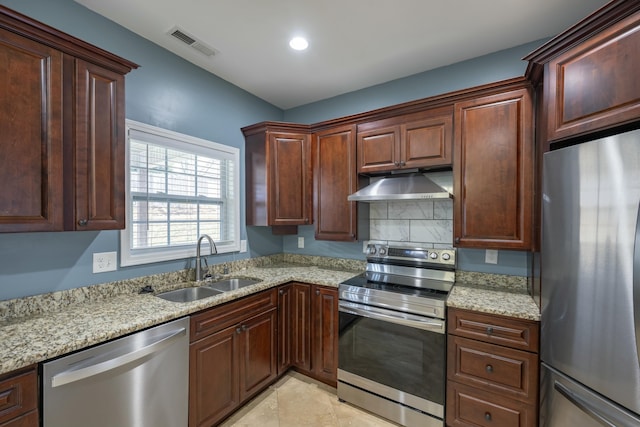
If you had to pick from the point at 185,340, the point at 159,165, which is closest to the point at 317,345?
the point at 185,340

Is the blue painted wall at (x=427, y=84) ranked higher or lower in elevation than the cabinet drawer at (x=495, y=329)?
higher

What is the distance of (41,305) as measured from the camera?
63.2 inches

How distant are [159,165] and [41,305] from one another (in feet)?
3.82

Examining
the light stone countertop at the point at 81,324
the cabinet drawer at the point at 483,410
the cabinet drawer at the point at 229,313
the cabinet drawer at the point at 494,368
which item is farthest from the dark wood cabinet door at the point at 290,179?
the cabinet drawer at the point at 483,410

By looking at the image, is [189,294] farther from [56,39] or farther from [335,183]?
[56,39]

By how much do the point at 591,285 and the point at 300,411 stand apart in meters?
2.06

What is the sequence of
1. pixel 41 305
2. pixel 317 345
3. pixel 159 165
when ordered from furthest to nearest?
pixel 317 345
pixel 159 165
pixel 41 305

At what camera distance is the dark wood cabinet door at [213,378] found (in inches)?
69.2

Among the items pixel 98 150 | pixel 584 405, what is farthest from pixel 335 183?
pixel 584 405

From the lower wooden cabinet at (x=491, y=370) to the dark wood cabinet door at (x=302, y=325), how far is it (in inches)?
45.5

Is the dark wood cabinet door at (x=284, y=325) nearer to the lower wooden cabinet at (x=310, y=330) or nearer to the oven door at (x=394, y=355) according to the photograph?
the lower wooden cabinet at (x=310, y=330)

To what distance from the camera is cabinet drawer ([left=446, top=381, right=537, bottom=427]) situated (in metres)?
1.65

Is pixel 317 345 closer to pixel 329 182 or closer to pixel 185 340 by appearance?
pixel 185 340

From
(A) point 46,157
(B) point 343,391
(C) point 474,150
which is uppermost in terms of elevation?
(C) point 474,150
